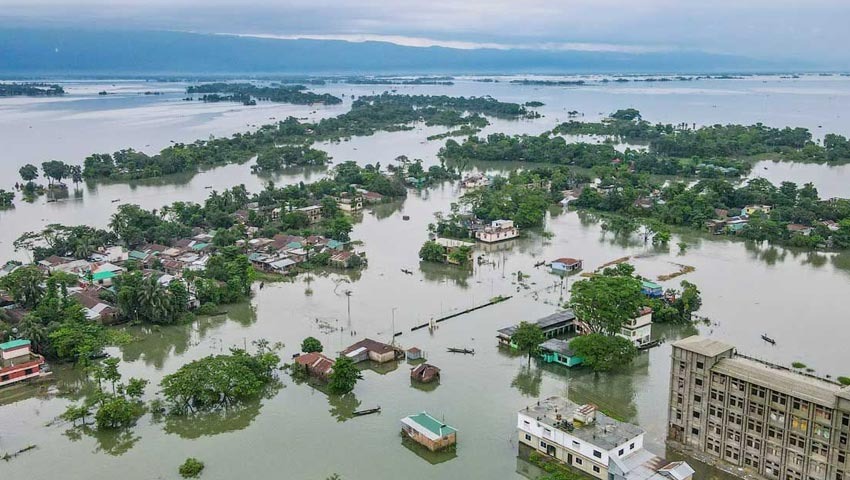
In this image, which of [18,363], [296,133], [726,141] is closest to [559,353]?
[18,363]

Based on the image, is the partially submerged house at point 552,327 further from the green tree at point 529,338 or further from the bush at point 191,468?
the bush at point 191,468

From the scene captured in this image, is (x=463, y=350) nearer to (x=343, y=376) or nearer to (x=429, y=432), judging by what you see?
(x=343, y=376)

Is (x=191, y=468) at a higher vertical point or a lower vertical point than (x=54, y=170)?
lower

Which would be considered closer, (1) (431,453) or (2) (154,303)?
(1) (431,453)

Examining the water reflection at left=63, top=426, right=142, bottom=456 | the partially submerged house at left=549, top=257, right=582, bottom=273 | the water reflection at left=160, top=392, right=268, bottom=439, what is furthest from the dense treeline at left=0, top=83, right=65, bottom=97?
the water reflection at left=160, top=392, right=268, bottom=439

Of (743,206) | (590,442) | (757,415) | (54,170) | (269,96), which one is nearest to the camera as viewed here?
(757,415)

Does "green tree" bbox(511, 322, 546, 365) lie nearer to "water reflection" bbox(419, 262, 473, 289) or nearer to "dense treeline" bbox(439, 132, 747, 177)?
"water reflection" bbox(419, 262, 473, 289)
